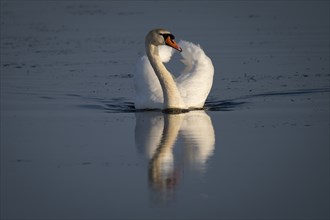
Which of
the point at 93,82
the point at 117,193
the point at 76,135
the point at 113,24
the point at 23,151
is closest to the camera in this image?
the point at 117,193

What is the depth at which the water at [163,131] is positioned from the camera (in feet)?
Result: 28.2

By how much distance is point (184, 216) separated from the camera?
808 centimetres

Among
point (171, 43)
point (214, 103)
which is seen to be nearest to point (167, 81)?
point (171, 43)

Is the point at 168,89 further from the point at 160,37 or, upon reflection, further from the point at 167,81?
the point at 160,37

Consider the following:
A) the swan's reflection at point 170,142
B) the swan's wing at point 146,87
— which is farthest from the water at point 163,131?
the swan's wing at point 146,87

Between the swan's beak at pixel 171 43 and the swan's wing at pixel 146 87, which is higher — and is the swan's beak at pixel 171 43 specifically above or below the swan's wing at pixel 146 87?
above

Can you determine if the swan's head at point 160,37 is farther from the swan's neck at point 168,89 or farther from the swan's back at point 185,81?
the swan's back at point 185,81

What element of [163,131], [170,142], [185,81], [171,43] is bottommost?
Answer: [170,142]

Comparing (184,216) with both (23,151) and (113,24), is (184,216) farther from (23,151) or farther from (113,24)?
(113,24)

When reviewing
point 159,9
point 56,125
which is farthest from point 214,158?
point 159,9

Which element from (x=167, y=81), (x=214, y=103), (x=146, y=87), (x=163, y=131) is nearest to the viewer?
(x=163, y=131)

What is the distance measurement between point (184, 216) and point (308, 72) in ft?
29.1

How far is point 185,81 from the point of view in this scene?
14188mm

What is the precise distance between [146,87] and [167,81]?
57 cm
